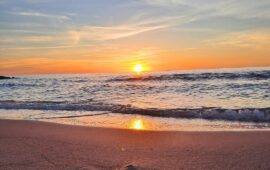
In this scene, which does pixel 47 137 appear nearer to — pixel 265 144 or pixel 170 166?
pixel 170 166

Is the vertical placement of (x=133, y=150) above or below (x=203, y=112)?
below

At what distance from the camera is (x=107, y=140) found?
6.67 meters

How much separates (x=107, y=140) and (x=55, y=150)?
1.39m

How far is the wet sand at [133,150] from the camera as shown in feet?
15.1

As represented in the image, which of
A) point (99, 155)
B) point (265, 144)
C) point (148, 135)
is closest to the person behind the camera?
point (99, 155)

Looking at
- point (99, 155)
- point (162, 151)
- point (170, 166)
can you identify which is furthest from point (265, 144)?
point (99, 155)

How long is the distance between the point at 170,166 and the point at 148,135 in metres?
2.79

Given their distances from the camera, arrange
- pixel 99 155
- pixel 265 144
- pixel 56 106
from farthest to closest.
→ pixel 56 106
pixel 265 144
pixel 99 155

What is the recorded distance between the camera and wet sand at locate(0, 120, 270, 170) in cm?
459

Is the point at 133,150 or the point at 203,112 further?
the point at 203,112

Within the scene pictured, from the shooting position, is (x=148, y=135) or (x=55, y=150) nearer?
(x=55, y=150)

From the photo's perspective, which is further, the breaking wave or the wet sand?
the breaking wave

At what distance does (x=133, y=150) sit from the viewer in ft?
18.4

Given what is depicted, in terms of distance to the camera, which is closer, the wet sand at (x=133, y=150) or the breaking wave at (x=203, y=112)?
the wet sand at (x=133, y=150)
